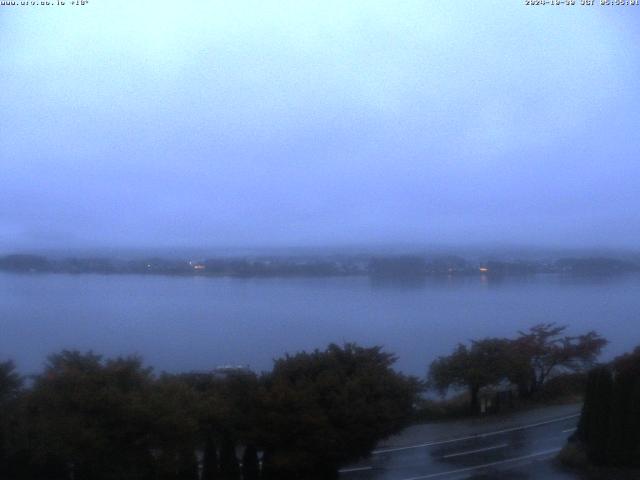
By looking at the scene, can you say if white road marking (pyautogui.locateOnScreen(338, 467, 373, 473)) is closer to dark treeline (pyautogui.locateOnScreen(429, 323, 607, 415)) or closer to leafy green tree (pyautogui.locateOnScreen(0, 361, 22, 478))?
leafy green tree (pyautogui.locateOnScreen(0, 361, 22, 478))

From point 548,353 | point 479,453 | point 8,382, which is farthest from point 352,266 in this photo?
point 8,382

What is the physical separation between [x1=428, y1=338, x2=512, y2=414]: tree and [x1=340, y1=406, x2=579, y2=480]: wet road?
189 centimetres

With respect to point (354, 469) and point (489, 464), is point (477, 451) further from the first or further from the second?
point (354, 469)

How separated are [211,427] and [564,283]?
30825 millimetres

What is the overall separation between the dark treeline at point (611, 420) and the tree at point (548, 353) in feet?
30.5

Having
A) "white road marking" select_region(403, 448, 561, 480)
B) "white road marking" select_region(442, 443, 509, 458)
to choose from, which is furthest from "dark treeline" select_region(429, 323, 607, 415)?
"white road marking" select_region(403, 448, 561, 480)

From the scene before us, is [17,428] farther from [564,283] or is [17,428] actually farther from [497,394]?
[564,283]

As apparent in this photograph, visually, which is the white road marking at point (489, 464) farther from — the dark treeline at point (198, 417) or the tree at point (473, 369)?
the tree at point (473, 369)

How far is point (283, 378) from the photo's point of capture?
1288 cm

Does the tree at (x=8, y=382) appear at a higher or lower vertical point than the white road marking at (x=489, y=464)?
higher

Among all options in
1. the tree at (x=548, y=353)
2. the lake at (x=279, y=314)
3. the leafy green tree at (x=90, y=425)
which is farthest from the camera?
the lake at (x=279, y=314)

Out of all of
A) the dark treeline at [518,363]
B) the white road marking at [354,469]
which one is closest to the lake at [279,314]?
the dark treeline at [518,363]

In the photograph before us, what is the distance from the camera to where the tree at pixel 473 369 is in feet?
72.5

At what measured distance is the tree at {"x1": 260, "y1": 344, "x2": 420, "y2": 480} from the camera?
1215cm
